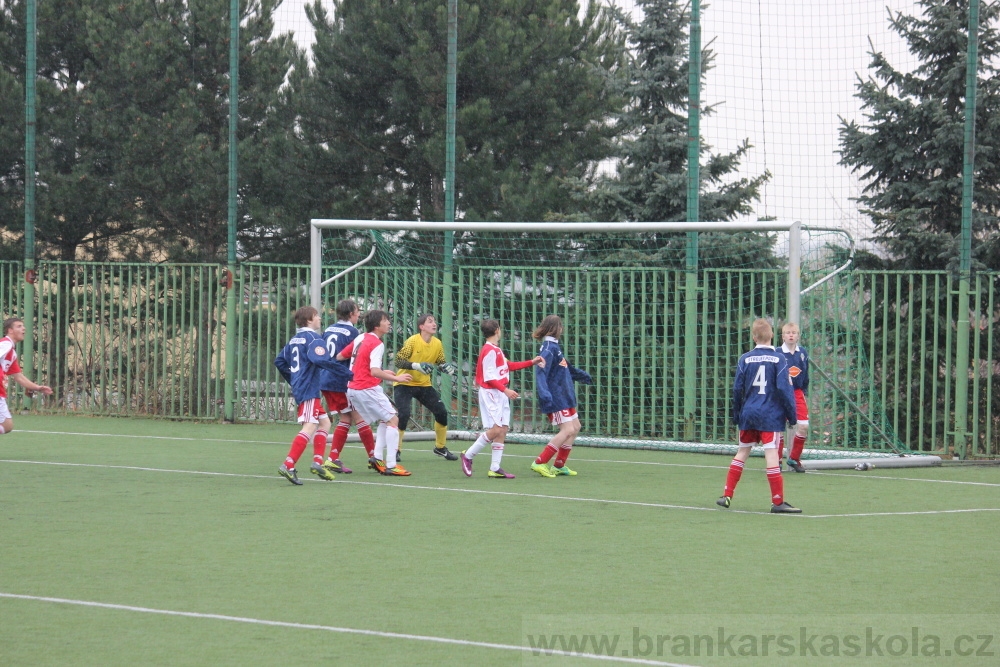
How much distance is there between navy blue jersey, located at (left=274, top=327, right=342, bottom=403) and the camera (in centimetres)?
1141

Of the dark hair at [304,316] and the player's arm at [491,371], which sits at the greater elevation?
the dark hair at [304,316]

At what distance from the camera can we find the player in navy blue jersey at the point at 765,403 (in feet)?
32.3

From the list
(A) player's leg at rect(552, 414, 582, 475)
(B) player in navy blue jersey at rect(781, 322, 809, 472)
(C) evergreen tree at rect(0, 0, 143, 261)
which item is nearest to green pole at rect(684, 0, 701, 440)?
(B) player in navy blue jersey at rect(781, 322, 809, 472)

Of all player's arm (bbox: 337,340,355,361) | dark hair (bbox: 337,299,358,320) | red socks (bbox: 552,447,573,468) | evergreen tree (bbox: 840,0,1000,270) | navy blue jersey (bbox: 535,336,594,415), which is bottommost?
red socks (bbox: 552,447,573,468)

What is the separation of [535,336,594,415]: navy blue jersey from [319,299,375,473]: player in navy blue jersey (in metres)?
1.87

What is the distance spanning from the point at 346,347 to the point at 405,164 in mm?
10250

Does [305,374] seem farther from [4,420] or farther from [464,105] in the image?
[464,105]

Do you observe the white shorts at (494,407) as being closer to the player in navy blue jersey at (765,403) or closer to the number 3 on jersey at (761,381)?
the player in navy blue jersey at (765,403)

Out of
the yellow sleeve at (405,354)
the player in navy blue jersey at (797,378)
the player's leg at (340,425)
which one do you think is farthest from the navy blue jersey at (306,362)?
the player in navy blue jersey at (797,378)

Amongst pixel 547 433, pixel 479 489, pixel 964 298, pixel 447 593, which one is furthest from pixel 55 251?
pixel 447 593

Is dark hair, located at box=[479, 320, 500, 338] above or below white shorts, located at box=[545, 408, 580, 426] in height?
above

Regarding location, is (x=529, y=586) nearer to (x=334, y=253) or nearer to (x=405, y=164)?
(x=334, y=253)

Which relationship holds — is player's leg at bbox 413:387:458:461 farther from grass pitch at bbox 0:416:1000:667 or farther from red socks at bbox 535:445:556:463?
red socks at bbox 535:445:556:463

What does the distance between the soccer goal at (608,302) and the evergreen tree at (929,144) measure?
1.44m
